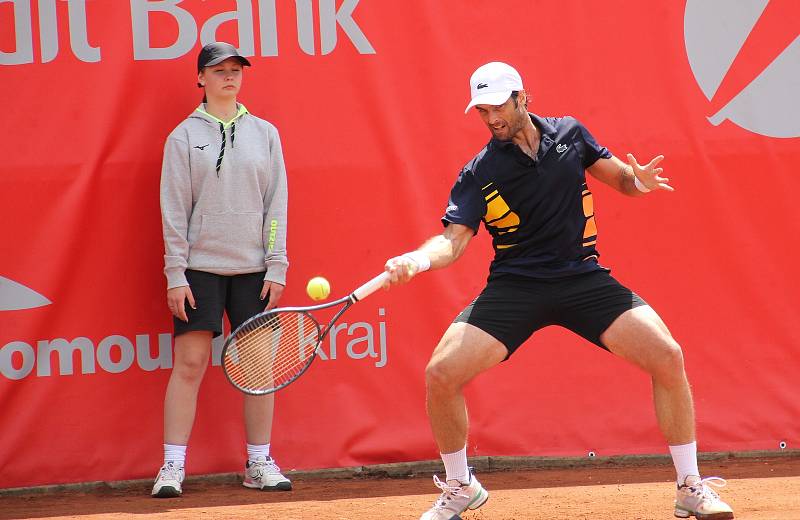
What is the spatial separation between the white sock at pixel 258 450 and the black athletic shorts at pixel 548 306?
1.56 metres

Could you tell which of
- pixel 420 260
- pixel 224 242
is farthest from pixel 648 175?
pixel 224 242

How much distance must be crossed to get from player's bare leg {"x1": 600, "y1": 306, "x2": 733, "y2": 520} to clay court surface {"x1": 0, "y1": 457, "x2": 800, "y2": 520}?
286mm

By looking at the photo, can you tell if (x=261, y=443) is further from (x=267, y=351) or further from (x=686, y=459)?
(x=686, y=459)

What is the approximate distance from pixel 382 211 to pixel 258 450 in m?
1.36

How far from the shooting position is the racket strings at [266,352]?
4.91 meters

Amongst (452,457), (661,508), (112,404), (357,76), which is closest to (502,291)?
(452,457)

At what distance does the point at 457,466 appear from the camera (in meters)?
4.82

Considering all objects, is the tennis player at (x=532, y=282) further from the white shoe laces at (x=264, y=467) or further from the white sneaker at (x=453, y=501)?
the white shoe laces at (x=264, y=467)

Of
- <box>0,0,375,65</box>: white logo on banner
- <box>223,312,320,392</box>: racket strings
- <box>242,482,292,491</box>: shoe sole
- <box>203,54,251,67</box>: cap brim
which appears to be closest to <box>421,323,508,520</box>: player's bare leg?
<box>223,312,320,392</box>: racket strings

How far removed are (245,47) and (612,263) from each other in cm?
219

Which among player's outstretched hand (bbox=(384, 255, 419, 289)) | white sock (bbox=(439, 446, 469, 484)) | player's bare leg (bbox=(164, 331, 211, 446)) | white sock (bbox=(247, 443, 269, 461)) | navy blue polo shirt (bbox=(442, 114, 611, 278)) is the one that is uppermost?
navy blue polo shirt (bbox=(442, 114, 611, 278))

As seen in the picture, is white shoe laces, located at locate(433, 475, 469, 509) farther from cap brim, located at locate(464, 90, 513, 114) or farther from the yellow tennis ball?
cap brim, located at locate(464, 90, 513, 114)

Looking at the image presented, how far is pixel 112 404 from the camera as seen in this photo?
6055 mm

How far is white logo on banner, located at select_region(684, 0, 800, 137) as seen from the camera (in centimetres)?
628
